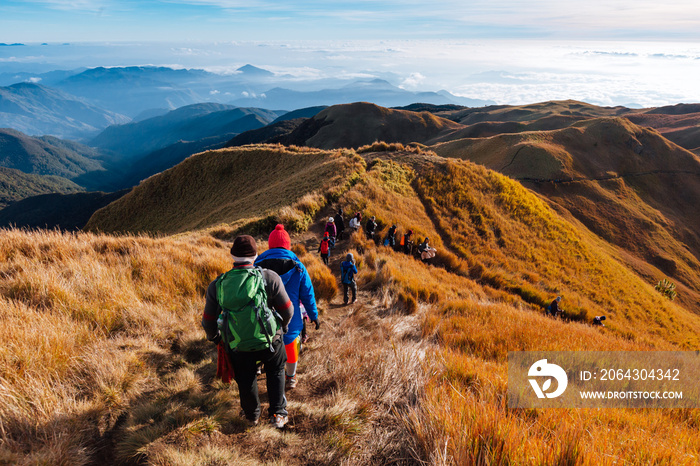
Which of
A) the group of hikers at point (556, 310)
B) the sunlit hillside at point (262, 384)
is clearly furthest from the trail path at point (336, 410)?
the group of hikers at point (556, 310)

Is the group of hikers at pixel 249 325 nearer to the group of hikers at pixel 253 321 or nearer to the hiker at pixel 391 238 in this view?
the group of hikers at pixel 253 321

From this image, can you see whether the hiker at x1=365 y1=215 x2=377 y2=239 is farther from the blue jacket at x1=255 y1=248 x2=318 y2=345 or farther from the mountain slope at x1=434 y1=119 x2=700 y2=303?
the mountain slope at x1=434 y1=119 x2=700 y2=303

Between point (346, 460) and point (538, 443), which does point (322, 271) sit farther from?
point (538, 443)

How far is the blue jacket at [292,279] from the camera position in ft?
12.0

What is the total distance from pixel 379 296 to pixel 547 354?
3.96 metres

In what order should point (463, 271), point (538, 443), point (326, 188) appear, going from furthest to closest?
point (326, 188), point (463, 271), point (538, 443)

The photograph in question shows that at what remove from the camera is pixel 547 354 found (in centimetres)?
498

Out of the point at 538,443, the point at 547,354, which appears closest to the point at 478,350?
the point at 547,354

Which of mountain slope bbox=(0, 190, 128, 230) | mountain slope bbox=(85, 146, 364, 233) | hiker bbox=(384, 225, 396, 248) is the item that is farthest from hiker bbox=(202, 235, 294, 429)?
mountain slope bbox=(0, 190, 128, 230)

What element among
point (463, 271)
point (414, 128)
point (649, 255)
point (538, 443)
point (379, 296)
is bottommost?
point (649, 255)

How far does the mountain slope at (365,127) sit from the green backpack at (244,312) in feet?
340
